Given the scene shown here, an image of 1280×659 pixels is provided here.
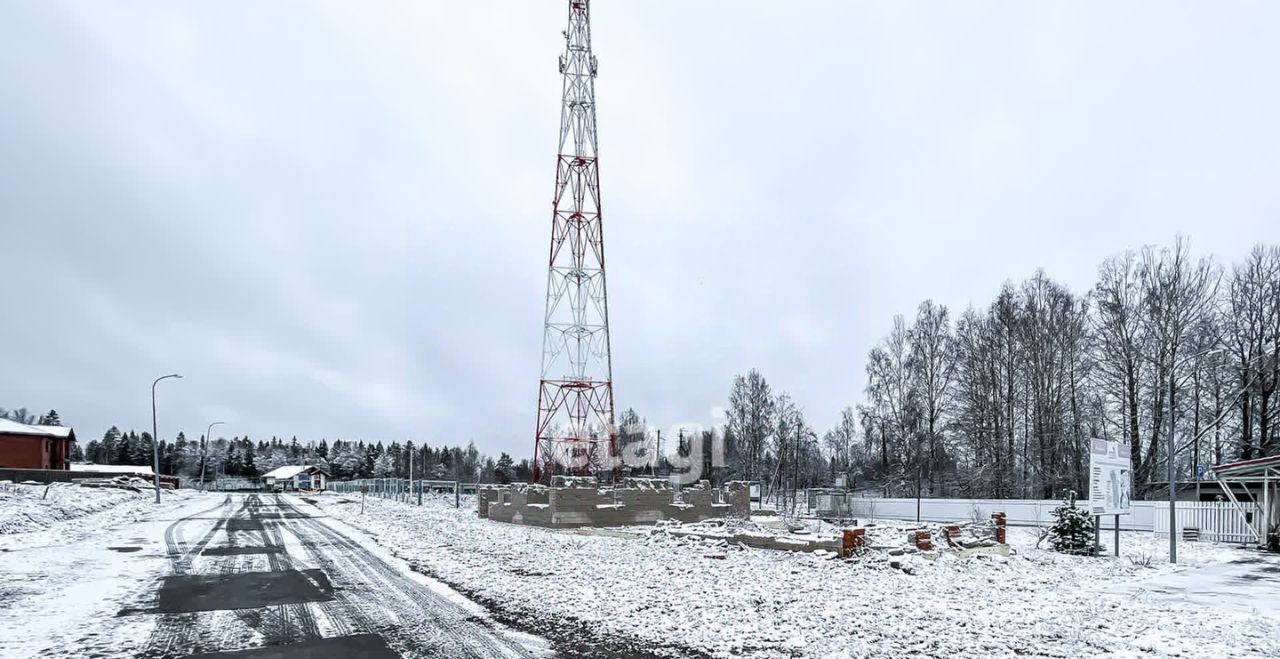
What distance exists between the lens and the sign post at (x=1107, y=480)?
18.3 metres

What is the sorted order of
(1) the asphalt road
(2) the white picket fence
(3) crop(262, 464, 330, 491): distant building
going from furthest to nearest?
(3) crop(262, 464, 330, 491): distant building, (2) the white picket fence, (1) the asphalt road

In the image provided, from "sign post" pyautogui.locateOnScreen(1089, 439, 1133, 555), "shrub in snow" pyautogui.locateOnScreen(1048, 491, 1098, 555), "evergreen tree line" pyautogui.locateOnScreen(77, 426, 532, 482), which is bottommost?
"evergreen tree line" pyautogui.locateOnScreen(77, 426, 532, 482)

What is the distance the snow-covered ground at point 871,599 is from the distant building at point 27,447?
205 ft

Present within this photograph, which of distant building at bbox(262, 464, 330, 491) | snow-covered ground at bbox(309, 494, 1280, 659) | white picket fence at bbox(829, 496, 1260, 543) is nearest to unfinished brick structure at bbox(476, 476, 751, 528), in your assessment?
snow-covered ground at bbox(309, 494, 1280, 659)

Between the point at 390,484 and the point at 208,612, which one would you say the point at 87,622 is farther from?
the point at 390,484

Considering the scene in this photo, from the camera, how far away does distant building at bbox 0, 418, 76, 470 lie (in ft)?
200

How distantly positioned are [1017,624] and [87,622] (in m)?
11.7

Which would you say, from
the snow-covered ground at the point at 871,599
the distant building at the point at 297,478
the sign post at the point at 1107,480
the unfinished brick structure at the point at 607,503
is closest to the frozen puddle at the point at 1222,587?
the snow-covered ground at the point at 871,599

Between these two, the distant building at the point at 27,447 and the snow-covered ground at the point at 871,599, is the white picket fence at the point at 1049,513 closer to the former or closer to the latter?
the snow-covered ground at the point at 871,599

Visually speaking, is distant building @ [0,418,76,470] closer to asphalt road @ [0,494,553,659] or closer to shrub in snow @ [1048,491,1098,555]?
asphalt road @ [0,494,553,659]

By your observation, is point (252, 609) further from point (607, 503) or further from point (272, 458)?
point (272, 458)

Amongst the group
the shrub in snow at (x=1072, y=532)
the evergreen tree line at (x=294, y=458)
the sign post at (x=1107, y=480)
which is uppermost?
the sign post at (x=1107, y=480)

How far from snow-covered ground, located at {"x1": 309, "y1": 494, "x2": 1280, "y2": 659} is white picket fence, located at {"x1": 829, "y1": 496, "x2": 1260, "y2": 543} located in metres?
5.92

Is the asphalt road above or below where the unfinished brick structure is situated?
above
